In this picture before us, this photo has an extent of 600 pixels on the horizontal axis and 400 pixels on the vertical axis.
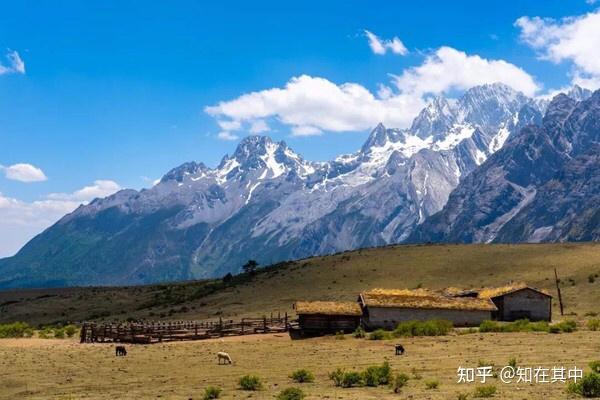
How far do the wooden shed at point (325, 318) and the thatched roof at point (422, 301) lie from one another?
215 cm

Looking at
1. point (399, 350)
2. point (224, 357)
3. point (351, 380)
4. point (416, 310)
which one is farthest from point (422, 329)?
point (351, 380)

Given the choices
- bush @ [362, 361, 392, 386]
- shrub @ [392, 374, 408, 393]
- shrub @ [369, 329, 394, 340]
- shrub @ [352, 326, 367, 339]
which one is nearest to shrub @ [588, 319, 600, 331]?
shrub @ [369, 329, 394, 340]

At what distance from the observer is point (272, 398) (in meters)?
30.5

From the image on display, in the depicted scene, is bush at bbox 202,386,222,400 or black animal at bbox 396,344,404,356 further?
black animal at bbox 396,344,404,356

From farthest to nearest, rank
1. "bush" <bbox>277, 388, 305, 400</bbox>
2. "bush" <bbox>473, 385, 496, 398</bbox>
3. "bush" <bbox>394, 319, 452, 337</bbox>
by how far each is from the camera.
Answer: "bush" <bbox>394, 319, 452, 337</bbox>, "bush" <bbox>277, 388, 305, 400</bbox>, "bush" <bbox>473, 385, 496, 398</bbox>

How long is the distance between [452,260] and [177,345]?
2641 inches

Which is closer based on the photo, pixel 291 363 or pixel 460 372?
pixel 460 372

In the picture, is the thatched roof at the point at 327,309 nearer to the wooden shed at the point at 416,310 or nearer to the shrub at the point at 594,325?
the wooden shed at the point at 416,310

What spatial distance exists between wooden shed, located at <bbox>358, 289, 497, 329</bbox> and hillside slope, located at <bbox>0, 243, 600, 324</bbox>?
16.5 metres

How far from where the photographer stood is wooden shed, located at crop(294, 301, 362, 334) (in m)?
67.3

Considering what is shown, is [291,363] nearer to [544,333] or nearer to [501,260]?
[544,333]

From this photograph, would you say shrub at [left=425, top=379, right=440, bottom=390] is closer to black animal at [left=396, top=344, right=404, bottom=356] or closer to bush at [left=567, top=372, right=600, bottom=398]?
bush at [left=567, top=372, right=600, bottom=398]

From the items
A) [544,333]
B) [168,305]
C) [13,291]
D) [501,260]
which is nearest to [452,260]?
[501,260]

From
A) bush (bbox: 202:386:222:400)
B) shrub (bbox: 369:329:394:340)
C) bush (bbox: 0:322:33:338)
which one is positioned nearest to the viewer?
bush (bbox: 202:386:222:400)
